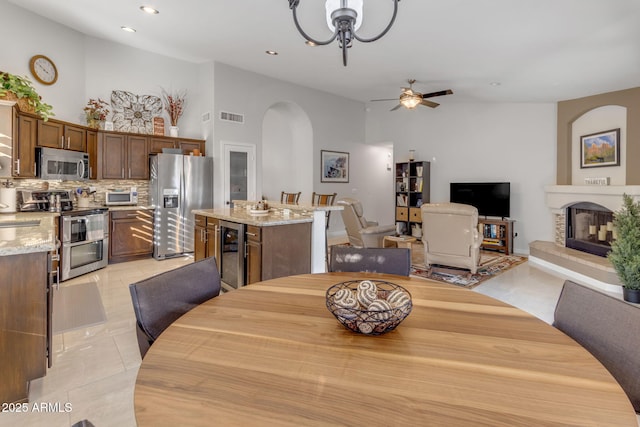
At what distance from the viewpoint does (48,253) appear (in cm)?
194

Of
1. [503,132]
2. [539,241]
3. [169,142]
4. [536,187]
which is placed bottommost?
[539,241]

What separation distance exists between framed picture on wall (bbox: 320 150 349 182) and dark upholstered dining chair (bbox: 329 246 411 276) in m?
5.79

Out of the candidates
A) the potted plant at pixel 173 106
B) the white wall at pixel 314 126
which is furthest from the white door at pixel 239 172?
the potted plant at pixel 173 106

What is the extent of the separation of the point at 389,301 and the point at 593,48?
14.3ft

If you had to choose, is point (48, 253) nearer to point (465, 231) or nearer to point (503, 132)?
point (465, 231)

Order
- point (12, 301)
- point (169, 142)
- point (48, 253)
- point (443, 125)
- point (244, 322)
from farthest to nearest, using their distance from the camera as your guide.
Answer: point (443, 125), point (169, 142), point (48, 253), point (12, 301), point (244, 322)

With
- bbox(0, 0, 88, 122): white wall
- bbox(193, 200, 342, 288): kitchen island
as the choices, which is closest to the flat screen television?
bbox(193, 200, 342, 288): kitchen island

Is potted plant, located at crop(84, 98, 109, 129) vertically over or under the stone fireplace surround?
over

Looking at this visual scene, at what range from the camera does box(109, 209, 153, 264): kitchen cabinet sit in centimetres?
500

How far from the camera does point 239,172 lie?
6.20 metres

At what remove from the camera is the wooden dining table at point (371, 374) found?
65cm

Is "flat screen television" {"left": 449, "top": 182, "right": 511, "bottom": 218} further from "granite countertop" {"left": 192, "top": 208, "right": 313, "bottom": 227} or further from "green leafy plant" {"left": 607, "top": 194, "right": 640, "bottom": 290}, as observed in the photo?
"granite countertop" {"left": 192, "top": 208, "right": 313, "bottom": 227}

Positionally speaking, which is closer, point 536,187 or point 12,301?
point 12,301

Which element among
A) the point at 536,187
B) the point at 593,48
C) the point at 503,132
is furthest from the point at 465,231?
the point at 503,132
